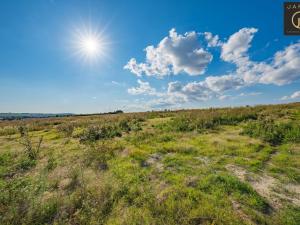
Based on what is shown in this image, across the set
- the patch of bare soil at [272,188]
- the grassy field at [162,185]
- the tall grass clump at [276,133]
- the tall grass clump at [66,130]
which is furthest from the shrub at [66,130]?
the tall grass clump at [276,133]

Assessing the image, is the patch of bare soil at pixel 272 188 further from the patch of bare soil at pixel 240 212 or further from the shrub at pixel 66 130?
the shrub at pixel 66 130

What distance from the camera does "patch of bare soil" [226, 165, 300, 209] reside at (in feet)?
13.7

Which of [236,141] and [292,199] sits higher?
[236,141]

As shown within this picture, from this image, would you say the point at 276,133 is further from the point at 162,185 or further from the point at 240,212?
the point at 162,185

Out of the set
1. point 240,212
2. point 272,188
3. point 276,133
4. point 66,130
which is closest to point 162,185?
point 240,212

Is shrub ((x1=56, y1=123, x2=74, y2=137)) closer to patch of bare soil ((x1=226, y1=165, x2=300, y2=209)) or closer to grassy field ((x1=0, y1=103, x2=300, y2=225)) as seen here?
grassy field ((x1=0, y1=103, x2=300, y2=225))

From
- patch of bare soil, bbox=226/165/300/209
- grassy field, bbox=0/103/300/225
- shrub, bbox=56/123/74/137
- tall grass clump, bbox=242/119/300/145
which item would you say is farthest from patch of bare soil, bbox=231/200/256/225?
shrub, bbox=56/123/74/137

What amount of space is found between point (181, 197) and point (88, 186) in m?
2.75

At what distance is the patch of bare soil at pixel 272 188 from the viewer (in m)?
4.17

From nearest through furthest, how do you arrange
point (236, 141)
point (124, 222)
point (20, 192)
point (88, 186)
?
point (124, 222), point (20, 192), point (88, 186), point (236, 141)

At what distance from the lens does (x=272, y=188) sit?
182 inches

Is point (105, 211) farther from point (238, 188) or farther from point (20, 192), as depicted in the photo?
point (238, 188)

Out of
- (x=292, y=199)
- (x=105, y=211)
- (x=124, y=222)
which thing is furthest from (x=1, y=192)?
(x=292, y=199)

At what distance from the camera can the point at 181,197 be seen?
4.36 m
